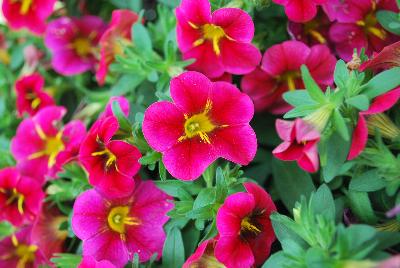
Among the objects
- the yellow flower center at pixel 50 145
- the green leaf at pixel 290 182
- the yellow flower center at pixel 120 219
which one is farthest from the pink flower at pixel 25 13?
the green leaf at pixel 290 182

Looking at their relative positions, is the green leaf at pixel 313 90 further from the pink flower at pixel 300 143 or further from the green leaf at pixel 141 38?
the green leaf at pixel 141 38

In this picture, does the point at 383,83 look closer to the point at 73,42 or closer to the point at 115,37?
the point at 115,37

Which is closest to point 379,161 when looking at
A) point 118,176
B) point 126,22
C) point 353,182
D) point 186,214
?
point 353,182

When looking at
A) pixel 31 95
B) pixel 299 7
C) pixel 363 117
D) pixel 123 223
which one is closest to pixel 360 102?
pixel 363 117

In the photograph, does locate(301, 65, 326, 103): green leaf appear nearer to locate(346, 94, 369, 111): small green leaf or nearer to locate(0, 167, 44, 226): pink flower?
locate(346, 94, 369, 111): small green leaf

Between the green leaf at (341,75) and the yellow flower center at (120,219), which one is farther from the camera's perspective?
the yellow flower center at (120,219)

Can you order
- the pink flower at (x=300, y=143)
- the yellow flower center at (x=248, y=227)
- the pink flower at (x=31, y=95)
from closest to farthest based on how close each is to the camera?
1. the pink flower at (x=300, y=143)
2. the yellow flower center at (x=248, y=227)
3. the pink flower at (x=31, y=95)

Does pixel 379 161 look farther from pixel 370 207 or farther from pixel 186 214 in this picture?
pixel 186 214
